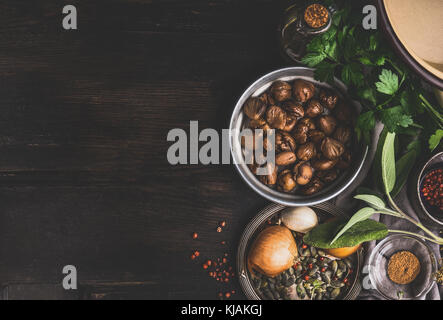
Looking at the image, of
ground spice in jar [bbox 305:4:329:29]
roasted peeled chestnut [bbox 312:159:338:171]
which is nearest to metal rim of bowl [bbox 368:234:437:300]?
roasted peeled chestnut [bbox 312:159:338:171]

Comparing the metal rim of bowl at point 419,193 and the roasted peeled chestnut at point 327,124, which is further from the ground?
the roasted peeled chestnut at point 327,124

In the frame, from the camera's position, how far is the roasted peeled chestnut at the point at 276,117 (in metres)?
0.98

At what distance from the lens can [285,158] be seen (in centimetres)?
98

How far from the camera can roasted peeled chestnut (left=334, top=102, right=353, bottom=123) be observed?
0.98m

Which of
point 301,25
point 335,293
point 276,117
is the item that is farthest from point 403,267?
point 301,25

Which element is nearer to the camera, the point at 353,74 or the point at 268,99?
the point at 353,74

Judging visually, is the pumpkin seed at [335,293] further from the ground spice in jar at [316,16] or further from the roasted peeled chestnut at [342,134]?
the ground spice in jar at [316,16]

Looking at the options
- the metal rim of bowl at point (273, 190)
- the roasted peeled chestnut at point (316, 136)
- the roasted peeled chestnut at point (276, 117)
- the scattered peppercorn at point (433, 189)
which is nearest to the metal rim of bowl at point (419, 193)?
the scattered peppercorn at point (433, 189)

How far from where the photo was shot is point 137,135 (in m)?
1.06

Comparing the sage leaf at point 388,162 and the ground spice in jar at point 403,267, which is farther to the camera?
the ground spice in jar at point 403,267

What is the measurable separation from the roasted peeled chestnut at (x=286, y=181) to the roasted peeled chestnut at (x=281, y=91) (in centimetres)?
18

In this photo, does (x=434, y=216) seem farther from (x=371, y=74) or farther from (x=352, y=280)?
(x=371, y=74)

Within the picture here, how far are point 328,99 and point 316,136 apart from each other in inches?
3.7

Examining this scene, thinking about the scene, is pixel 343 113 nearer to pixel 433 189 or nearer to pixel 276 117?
pixel 276 117
